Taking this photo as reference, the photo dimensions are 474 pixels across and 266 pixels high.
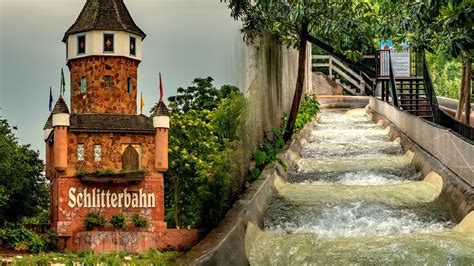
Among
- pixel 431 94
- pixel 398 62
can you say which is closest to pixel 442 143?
pixel 431 94

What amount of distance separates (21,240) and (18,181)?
0.47 metres

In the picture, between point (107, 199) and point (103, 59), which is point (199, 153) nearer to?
point (107, 199)

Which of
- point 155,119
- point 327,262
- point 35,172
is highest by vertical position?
point 155,119

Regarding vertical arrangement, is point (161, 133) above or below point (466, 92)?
below

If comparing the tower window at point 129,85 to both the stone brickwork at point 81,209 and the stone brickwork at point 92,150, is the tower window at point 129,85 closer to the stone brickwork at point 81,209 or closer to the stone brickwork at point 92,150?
the stone brickwork at point 92,150

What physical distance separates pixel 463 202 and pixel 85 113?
740 centimetres

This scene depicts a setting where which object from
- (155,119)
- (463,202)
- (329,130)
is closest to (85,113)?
(155,119)

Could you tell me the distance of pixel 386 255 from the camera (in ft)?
29.8

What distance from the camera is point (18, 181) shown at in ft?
21.4

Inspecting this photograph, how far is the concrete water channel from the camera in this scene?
9.22 m

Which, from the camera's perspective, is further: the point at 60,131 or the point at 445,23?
the point at 445,23

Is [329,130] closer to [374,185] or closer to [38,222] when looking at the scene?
[374,185]

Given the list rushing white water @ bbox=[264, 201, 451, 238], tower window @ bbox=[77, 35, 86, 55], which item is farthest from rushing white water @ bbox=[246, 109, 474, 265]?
tower window @ bbox=[77, 35, 86, 55]

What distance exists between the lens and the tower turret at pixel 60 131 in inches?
242
